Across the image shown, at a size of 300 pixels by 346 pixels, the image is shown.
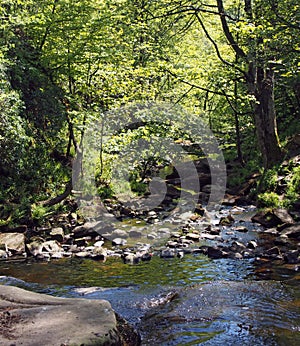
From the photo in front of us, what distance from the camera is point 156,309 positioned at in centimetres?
508

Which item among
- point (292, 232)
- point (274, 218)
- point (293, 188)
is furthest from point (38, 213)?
point (293, 188)

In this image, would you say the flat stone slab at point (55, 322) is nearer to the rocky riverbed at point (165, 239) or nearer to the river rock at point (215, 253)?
the rocky riverbed at point (165, 239)

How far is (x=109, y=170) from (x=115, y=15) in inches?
220

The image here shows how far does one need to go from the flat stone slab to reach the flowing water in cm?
89

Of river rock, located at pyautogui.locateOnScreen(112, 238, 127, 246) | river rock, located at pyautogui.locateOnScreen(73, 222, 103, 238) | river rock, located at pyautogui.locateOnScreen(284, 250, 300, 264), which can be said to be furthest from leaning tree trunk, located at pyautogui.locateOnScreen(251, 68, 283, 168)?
river rock, located at pyautogui.locateOnScreen(284, 250, 300, 264)

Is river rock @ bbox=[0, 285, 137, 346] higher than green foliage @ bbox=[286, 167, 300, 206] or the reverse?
the reverse

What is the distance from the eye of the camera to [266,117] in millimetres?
13836

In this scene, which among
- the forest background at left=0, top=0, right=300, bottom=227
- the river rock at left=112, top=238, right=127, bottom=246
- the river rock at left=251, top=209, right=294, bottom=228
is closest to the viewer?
the river rock at left=112, top=238, right=127, bottom=246

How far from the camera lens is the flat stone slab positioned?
295 cm

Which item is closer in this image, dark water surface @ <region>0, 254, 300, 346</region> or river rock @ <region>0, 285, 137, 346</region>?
river rock @ <region>0, 285, 137, 346</region>

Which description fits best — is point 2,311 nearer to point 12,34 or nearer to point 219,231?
point 219,231

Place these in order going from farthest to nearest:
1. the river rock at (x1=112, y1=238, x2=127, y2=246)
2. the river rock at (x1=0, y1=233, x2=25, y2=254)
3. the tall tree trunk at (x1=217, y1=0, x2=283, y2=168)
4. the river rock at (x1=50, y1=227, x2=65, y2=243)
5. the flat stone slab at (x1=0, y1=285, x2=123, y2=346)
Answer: the tall tree trunk at (x1=217, y1=0, x2=283, y2=168), the river rock at (x1=50, y1=227, x2=65, y2=243), the river rock at (x1=112, y1=238, x2=127, y2=246), the river rock at (x1=0, y1=233, x2=25, y2=254), the flat stone slab at (x1=0, y1=285, x2=123, y2=346)

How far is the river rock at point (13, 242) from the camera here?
916cm

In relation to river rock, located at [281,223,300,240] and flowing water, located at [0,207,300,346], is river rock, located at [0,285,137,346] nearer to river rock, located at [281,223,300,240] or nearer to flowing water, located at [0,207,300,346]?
flowing water, located at [0,207,300,346]
